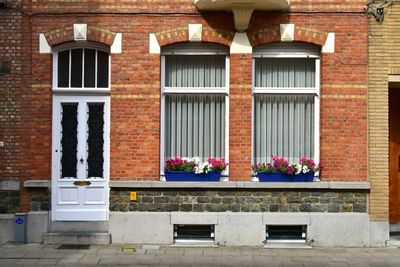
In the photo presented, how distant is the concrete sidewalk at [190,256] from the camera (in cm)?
945

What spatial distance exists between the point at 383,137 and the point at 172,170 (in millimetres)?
4333

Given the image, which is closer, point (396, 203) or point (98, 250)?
point (98, 250)

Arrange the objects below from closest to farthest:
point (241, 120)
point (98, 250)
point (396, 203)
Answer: point (98, 250)
point (241, 120)
point (396, 203)

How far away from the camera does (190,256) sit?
9945 millimetres

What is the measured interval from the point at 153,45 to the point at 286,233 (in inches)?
186

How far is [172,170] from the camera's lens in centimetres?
1108

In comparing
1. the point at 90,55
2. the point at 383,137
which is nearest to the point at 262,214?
the point at 383,137

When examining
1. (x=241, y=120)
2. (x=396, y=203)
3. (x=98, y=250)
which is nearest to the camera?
(x=98, y=250)

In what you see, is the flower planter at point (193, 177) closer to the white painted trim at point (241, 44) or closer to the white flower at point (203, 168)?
the white flower at point (203, 168)

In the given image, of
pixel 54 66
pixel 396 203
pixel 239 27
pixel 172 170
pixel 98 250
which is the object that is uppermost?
pixel 239 27

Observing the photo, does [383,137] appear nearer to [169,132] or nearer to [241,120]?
[241,120]

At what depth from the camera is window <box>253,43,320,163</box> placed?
11.4 meters

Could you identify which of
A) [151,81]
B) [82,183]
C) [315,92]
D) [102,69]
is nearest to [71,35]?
[102,69]

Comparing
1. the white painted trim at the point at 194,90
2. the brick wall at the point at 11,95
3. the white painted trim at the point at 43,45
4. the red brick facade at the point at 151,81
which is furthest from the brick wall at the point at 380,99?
the brick wall at the point at 11,95
